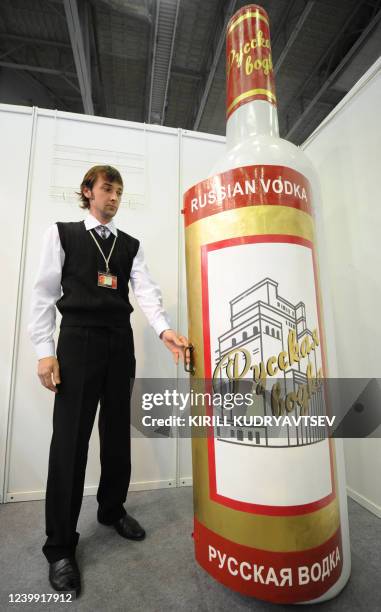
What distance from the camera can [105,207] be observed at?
49.5 inches

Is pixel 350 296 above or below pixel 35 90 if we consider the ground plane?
below

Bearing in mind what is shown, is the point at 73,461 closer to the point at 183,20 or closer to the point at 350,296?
the point at 350,296

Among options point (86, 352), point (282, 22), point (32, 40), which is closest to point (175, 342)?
point (86, 352)

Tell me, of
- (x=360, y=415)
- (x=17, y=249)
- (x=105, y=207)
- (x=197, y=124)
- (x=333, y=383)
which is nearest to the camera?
(x=333, y=383)

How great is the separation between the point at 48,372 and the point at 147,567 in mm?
737

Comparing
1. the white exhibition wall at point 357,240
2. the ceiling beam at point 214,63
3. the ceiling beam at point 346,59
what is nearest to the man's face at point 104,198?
the white exhibition wall at point 357,240

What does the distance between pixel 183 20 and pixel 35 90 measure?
1.85 m

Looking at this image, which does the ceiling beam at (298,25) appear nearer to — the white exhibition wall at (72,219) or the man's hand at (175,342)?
the white exhibition wall at (72,219)

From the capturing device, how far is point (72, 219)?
1705 millimetres

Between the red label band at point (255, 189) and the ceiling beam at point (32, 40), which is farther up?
the ceiling beam at point (32, 40)

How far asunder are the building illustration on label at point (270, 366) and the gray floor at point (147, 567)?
495 mm

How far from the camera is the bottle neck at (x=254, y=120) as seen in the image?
1.05 m

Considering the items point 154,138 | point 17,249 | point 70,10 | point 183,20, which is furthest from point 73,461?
point 183,20

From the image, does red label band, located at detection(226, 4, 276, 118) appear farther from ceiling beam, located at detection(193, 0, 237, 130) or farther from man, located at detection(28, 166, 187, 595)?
ceiling beam, located at detection(193, 0, 237, 130)
